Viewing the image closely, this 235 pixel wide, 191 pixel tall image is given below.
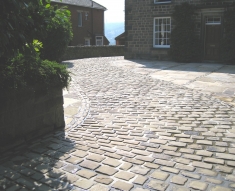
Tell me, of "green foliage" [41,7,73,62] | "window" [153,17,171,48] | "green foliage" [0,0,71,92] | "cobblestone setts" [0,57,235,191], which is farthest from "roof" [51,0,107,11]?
"green foliage" [0,0,71,92]

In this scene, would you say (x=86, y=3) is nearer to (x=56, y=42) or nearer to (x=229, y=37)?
(x=56, y=42)

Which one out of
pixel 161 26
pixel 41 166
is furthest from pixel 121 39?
pixel 41 166

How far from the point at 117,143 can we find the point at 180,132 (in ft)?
4.38

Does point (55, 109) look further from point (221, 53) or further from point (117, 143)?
point (221, 53)

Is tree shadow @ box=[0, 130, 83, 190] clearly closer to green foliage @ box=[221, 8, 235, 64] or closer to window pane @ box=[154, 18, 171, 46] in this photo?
green foliage @ box=[221, 8, 235, 64]

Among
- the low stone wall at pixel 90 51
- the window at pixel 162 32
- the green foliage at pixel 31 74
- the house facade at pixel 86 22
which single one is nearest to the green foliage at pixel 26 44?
the green foliage at pixel 31 74

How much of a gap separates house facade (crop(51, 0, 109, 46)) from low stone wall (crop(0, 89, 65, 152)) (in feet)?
101

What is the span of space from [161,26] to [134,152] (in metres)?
16.1

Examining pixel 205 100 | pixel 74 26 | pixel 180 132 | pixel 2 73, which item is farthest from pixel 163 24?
pixel 74 26

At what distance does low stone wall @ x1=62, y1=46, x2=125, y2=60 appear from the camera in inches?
878

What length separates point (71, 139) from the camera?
16.3ft

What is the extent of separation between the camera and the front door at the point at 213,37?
17.0m

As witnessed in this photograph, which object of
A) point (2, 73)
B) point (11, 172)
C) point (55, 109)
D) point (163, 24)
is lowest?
point (11, 172)

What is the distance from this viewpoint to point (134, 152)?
436 centimetres
